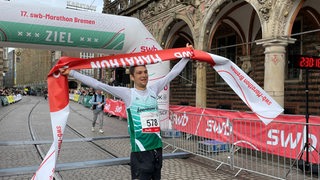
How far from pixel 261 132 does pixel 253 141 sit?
33 centimetres

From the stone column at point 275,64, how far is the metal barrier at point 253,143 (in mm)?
3437

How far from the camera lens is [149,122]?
387 centimetres

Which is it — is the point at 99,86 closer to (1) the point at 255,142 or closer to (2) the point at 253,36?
(1) the point at 255,142

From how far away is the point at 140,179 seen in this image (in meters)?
3.73

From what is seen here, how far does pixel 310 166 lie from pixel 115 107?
50.7 ft

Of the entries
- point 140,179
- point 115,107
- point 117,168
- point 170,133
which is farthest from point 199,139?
point 115,107

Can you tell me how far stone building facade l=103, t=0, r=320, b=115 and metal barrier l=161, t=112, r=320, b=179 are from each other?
3375 millimetres

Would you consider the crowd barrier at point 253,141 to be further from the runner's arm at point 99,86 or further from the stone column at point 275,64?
the runner's arm at point 99,86

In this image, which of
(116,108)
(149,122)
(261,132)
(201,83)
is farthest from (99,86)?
(116,108)

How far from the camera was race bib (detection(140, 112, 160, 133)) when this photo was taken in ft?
12.7

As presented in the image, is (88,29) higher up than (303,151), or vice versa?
(88,29)

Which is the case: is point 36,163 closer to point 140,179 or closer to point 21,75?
point 140,179

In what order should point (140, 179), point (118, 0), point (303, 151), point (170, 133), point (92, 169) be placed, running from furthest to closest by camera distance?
point (118, 0), point (170, 133), point (92, 169), point (303, 151), point (140, 179)

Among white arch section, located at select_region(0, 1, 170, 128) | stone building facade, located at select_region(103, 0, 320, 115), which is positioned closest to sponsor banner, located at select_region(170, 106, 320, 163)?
white arch section, located at select_region(0, 1, 170, 128)
